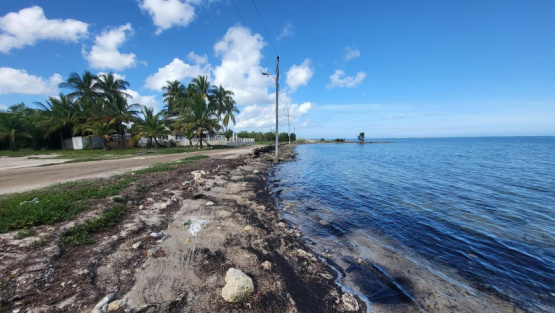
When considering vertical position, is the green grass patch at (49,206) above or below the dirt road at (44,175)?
above

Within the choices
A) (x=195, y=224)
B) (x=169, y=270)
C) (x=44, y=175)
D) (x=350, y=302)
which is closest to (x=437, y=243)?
(x=350, y=302)

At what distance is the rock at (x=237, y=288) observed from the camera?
11.3 ft

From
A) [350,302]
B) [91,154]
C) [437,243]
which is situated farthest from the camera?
[91,154]

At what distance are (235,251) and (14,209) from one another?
5510mm

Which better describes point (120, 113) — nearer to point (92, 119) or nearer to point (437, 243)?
point (92, 119)

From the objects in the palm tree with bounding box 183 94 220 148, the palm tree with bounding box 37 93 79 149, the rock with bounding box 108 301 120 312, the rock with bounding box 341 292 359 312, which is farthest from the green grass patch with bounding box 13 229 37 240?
the palm tree with bounding box 37 93 79 149

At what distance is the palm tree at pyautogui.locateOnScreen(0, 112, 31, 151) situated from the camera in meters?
32.0

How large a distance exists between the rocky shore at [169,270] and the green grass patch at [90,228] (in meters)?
0.14

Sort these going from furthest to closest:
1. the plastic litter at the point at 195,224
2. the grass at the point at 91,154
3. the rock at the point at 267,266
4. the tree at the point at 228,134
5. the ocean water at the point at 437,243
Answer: the tree at the point at 228,134, the grass at the point at 91,154, the plastic litter at the point at 195,224, the rock at the point at 267,266, the ocean water at the point at 437,243

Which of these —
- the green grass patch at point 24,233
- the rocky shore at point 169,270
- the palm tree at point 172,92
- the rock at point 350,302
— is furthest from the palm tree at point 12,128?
the rock at point 350,302

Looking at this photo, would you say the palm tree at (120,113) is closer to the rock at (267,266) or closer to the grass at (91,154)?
the grass at (91,154)

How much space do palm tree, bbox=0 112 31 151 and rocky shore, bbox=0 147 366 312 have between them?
41378mm

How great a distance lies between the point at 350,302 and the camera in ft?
12.8

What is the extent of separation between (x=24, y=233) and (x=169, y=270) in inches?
125
